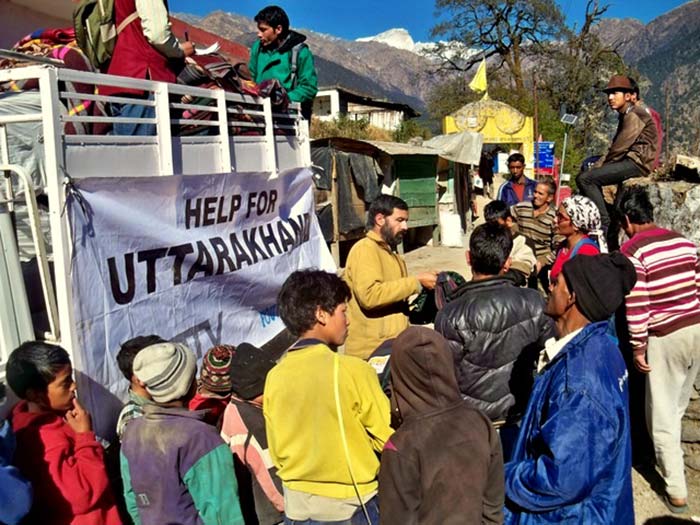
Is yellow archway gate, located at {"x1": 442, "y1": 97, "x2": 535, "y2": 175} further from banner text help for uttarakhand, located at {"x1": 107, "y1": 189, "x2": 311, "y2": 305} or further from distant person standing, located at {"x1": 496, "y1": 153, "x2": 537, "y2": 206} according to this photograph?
banner text help for uttarakhand, located at {"x1": 107, "y1": 189, "x2": 311, "y2": 305}

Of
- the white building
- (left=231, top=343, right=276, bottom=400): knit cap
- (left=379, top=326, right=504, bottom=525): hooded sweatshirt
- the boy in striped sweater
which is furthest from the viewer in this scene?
the white building

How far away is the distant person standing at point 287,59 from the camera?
570 cm

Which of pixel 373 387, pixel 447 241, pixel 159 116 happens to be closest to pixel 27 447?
pixel 373 387

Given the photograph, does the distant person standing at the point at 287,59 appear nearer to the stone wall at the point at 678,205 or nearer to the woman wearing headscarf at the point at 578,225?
the woman wearing headscarf at the point at 578,225

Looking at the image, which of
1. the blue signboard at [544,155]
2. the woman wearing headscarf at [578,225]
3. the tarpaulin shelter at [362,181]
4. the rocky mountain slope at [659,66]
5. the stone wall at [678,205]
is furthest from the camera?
the blue signboard at [544,155]

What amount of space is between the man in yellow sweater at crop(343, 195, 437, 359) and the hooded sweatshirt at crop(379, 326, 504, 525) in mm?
1706

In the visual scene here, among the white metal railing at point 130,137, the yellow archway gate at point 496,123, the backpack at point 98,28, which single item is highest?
the yellow archway gate at point 496,123

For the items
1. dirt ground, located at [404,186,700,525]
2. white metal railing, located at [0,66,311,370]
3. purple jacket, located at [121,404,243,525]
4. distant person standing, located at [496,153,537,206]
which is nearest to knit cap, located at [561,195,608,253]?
dirt ground, located at [404,186,700,525]

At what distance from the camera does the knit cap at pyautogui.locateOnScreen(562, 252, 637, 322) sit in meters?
2.20

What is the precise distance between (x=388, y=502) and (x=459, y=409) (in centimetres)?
39

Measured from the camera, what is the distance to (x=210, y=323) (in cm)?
412

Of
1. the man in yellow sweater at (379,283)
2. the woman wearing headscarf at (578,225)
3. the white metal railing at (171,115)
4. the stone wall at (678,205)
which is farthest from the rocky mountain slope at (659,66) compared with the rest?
the white metal railing at (171,115)

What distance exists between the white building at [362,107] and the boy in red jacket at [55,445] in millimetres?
32106

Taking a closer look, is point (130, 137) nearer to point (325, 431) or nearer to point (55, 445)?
point (55, 445)
